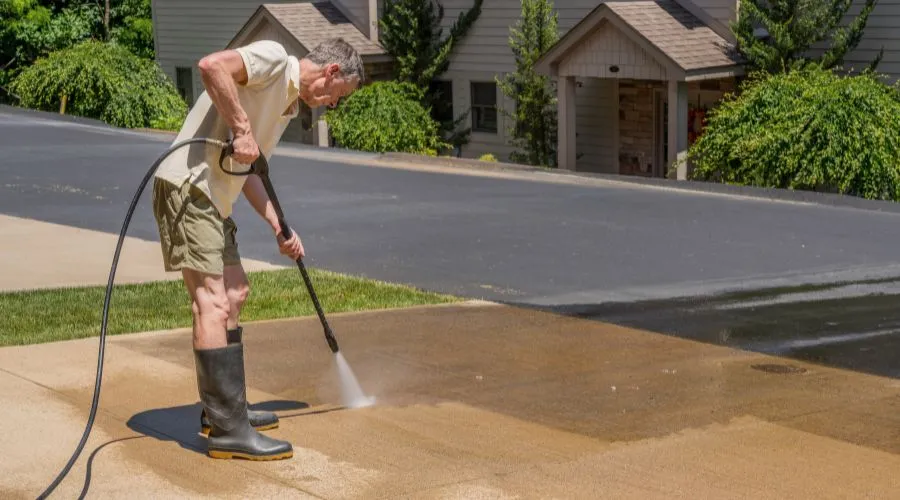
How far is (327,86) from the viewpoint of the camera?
6.32 metres

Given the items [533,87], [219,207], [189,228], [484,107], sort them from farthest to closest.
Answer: [484,107] → [533,87] → [219,207] → [189,228]

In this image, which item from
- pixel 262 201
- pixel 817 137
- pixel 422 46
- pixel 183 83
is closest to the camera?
pixel 262 201

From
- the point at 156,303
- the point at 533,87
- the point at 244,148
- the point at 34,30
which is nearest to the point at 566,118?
the point at 533,87

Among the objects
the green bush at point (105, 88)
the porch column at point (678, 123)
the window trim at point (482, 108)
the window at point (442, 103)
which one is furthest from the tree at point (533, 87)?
the green bush at point (105, 88)

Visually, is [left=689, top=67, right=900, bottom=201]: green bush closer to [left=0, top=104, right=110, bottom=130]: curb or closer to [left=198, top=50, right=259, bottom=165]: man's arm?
[left=0, top=104, right=110, bottom=130]: curb

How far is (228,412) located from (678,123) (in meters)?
18.2

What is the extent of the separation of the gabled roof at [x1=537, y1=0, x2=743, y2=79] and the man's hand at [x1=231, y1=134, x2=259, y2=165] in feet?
58.4

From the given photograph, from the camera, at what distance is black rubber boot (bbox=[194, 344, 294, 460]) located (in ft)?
20.6

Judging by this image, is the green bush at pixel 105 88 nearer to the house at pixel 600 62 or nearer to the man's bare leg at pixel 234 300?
the house at pixel 600 62

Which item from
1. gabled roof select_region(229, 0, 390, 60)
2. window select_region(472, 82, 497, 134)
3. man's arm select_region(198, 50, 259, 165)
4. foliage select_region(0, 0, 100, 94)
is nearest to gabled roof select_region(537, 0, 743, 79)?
window select_region(472, 82, 497, 134)

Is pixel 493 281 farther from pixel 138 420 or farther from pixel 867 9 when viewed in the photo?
pixel 867 9

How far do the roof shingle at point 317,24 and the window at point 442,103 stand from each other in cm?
134

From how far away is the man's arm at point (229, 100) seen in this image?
5.94 metres

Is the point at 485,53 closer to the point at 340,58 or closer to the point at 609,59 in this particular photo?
the point at 609,59
